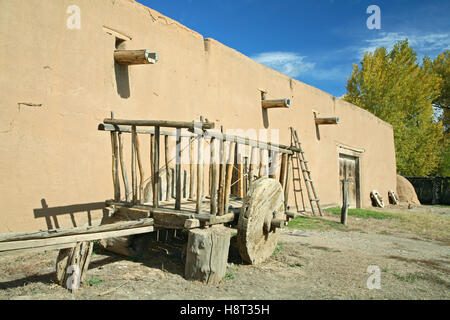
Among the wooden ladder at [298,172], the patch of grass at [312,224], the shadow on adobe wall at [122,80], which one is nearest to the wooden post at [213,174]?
the shadow on adobe wall at [122,80]

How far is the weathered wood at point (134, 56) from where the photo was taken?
5109 mm

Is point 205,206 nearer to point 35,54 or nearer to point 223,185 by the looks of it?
point 223,185

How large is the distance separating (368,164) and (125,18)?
11020 millimetres

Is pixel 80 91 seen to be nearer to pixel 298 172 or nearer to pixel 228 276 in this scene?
pixel 228 276

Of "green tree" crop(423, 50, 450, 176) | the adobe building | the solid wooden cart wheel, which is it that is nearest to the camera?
the solid wooden cart wheel

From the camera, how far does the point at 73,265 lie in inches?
123

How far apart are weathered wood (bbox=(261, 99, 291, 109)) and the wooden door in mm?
4744

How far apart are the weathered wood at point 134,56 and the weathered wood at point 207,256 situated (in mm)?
2769

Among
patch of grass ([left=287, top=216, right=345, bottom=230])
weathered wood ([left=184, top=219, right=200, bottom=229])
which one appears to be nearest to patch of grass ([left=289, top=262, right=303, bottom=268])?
weathered wood ([left=184, top=219, right=200, bottom=229])

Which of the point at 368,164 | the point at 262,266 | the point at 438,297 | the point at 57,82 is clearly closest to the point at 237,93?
the point at 57,82

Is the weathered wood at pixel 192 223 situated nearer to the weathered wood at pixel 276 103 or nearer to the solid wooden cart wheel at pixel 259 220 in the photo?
the solid wooden cart wheel at pixel 259 220

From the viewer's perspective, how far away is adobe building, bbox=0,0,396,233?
13.9 feet

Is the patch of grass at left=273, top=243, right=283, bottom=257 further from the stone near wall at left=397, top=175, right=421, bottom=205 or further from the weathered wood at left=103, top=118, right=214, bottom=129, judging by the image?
the stone near wall at left=397, top=175, right=421, bottom=205

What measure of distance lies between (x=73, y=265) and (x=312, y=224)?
5789 millimetres
